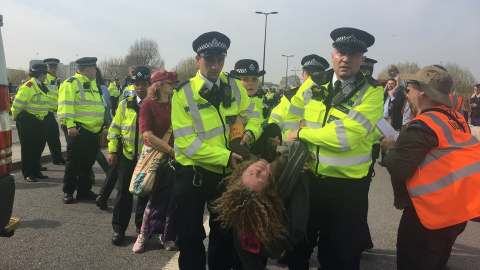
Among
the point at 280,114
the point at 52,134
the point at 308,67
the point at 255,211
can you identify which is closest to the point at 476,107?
the point at 308,67

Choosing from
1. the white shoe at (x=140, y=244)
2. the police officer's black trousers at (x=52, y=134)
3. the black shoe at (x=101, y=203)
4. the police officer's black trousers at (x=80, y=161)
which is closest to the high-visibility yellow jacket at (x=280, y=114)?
the white shoe at (x=140, y=244)

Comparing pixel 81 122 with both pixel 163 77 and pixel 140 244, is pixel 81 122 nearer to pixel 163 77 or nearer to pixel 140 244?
pixel 163 77

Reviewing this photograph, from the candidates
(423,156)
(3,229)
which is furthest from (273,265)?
(3,229)

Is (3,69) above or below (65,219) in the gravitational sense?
above

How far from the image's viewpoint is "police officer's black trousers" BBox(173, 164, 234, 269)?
2.89 meters

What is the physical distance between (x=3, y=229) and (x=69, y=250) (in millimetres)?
1210

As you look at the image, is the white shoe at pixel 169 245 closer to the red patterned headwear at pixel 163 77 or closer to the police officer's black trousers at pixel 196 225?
the police officer's black trousers at pixel 196 225

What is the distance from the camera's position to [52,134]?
822cm

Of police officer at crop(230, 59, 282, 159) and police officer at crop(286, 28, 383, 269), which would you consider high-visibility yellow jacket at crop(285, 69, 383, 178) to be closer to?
police officer at crop(286, 28, 383, 269)

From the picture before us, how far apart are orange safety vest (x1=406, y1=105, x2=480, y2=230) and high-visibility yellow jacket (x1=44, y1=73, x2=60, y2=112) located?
8.19m

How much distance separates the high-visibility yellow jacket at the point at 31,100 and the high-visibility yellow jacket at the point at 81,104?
178 cm

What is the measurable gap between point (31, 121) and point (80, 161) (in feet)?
6.84

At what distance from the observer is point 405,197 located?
2604mm

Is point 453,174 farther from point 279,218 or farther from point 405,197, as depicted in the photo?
point 279,218
